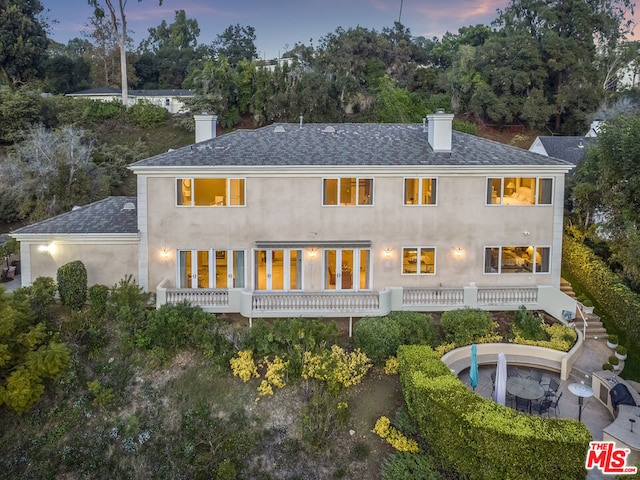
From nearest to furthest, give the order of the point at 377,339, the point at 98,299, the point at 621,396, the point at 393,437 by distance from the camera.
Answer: the point at 621,396 < the point at 393,437 < the point at 377,339 < the point at 98,299

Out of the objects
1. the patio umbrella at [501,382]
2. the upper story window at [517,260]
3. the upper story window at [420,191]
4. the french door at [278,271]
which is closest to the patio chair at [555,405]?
the patio umbrella at [501,382]

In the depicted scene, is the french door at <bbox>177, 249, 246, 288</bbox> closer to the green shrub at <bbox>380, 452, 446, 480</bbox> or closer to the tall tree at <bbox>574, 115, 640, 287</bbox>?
the green shrub at <bbox>380, 452, 446, 480</bbox>

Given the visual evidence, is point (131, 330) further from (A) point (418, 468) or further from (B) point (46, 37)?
(B) point (46, 37)

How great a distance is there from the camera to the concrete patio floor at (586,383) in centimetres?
1540

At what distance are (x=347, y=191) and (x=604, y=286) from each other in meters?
13.9

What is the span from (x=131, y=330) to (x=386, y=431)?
11.2 metres

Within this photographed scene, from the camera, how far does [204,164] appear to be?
813 inches

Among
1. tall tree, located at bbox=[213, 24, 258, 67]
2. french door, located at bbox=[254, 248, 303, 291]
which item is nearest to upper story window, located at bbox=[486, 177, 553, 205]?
french door, located at bbox=[254, 248, 303, 291]

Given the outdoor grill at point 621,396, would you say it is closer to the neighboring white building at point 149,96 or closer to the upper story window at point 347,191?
the upper story window at point 347,191

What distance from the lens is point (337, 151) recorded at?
22.1 metres

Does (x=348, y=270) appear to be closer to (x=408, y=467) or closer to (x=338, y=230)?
(x=338, y=230)

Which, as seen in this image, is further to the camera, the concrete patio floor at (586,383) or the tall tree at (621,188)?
the tall tree at (621,188)

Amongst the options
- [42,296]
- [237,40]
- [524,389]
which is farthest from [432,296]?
[237,40]

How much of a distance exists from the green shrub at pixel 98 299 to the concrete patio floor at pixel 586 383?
1523cm
